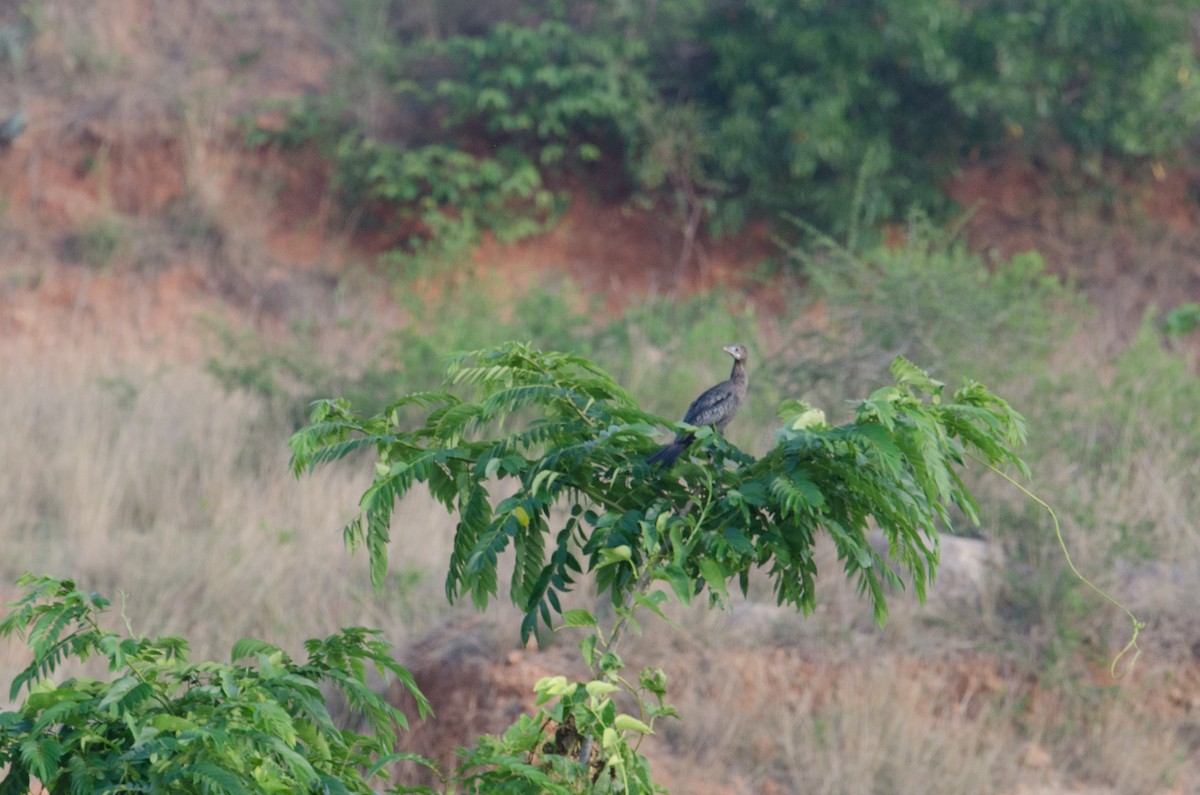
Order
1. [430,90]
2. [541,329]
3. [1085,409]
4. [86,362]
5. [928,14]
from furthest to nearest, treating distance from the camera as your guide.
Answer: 1. [430,90]
2. [928,14]
3. [86,362]
4. [541,329]
5. [1085,409]

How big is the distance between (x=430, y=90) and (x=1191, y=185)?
908cm

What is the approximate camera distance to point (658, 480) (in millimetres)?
2854

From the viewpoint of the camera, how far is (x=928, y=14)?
1420 cm

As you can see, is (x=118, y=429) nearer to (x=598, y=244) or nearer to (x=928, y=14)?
(x=598, y=244)

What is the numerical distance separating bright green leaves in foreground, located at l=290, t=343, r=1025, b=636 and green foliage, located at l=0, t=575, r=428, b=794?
33cm

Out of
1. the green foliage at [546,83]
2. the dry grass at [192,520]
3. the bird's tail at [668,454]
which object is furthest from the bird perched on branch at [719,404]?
the green foliage at [546,83]

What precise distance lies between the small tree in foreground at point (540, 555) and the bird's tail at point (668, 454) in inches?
1.2

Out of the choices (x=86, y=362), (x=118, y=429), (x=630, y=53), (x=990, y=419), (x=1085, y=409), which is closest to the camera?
(x=990, y=419)

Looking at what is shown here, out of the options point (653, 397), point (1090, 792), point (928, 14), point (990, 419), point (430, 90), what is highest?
point (928, 14)

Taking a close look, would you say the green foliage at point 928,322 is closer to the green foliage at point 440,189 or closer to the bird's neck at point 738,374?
the bird's neck at point 738,374

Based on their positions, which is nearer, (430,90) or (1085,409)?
(1085,409)

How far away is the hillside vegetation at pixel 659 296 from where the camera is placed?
22.6 ft

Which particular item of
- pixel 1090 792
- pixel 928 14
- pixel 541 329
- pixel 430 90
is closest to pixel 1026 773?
pixel 1090 792

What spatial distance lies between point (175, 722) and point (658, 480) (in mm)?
1049
